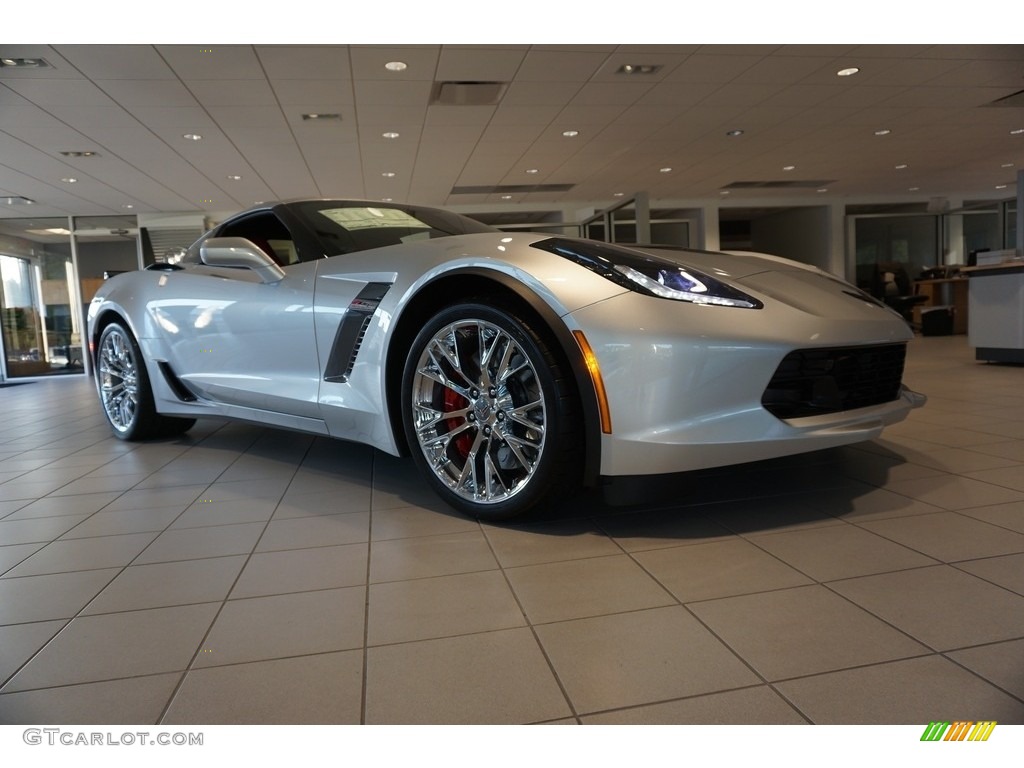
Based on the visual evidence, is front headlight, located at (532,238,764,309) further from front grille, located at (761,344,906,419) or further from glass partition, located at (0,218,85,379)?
glass partition, located at (0,218,85,379)

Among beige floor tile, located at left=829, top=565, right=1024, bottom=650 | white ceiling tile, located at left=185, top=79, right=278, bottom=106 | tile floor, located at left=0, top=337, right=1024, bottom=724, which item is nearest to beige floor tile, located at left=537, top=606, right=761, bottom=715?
tile floor, located at left=0, top=337, right=1024, bottom=724

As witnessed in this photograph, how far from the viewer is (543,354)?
188 centimetres

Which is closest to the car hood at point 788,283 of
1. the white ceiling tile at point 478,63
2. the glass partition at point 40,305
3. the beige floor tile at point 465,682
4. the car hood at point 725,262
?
the car hood at point 725,262

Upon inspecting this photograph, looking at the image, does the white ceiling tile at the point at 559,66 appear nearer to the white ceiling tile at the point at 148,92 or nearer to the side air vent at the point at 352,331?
the white ceiling tile at the point at 148,92

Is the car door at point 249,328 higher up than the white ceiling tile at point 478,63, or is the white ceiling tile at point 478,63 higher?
the white ceiling tile at point 478,63

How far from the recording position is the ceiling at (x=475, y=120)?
591 cm

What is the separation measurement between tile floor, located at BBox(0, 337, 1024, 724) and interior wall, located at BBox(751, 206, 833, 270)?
49.8 ft

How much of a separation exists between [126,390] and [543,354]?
3031 millimetres

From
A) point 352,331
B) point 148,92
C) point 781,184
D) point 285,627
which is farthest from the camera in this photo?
point 781,184

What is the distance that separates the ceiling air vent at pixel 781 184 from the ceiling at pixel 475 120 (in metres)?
0.28

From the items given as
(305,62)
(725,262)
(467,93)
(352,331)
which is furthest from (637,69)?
(352,331)

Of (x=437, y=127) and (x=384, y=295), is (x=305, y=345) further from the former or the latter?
(x=437, y=127)

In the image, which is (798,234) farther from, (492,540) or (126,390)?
(492,540)

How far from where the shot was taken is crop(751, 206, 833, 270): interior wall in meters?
16.4
